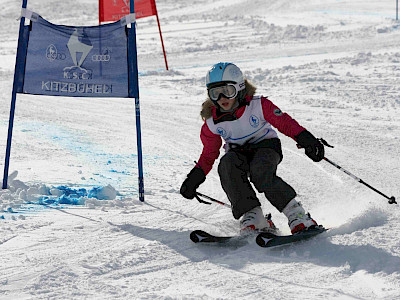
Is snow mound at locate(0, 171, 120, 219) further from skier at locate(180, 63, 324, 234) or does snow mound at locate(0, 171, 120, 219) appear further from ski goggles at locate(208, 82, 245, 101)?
ski goggles at locate(208, 82, 245, 101)

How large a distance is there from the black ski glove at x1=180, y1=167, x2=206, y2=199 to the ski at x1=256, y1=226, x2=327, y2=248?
2.48 ft

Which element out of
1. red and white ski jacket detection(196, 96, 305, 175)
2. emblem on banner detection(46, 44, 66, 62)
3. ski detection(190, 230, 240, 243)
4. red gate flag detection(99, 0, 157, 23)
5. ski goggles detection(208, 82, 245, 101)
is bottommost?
ski detection(190, 230, 240, 243)

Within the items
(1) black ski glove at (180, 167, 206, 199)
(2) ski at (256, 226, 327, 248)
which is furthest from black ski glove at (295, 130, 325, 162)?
(1) black ski glove at (180, 167, 206, 199)

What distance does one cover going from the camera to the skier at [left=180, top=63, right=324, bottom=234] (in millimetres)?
4238

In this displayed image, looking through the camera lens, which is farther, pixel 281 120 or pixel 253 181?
pixel 281 120

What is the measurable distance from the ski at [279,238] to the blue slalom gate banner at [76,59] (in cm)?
203

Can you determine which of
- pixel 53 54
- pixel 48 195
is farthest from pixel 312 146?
pixel 48 195

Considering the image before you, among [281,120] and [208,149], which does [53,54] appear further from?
[281,120]

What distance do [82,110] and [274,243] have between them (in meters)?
7.34

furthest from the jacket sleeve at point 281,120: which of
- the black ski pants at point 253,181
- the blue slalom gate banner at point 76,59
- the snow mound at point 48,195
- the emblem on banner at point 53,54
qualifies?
the emblem on banner at point 53,54

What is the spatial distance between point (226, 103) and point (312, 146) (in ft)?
2.33

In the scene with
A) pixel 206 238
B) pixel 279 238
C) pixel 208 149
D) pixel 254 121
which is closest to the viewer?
pixel 279 238

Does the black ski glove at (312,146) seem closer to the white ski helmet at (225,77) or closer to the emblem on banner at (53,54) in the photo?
the white ski helmet at (225,77)

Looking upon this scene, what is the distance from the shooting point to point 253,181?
433cm
